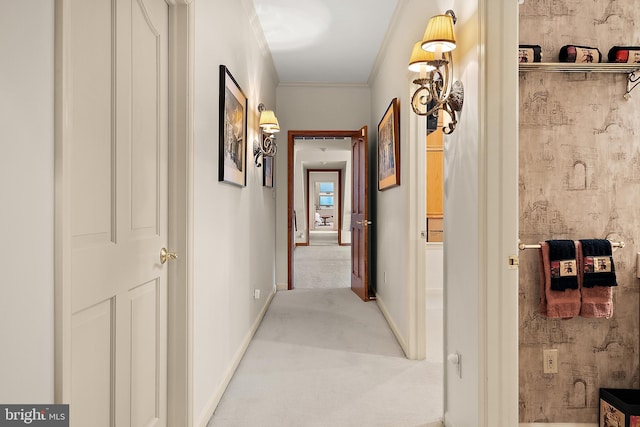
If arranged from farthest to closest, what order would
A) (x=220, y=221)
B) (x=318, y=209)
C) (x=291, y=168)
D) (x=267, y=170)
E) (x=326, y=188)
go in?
1. (x=326, y=188)
2. (x=318, y=209)
3. (x=291, y=168)
4. (x=267, y=170)
5. (x=220, y=221)

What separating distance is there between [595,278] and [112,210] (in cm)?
204

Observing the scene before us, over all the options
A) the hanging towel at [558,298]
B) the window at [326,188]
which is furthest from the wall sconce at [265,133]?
the window at [326,188]

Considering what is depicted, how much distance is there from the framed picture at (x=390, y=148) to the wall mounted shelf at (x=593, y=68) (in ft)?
5.12

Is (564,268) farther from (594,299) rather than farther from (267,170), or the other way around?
(267,170)

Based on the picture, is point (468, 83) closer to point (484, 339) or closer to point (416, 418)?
point (484, 339)

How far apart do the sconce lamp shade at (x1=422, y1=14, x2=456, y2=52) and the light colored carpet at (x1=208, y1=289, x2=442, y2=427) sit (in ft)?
6.15

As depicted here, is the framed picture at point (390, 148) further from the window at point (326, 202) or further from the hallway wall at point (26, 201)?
the window at point (326, 202)

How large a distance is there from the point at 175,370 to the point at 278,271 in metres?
3.92

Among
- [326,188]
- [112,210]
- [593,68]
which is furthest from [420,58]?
[326,188]

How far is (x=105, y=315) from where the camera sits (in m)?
1.31

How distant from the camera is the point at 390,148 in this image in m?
3.84

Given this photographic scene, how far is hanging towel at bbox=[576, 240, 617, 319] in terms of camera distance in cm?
194

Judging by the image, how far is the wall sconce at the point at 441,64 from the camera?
188 centimetres

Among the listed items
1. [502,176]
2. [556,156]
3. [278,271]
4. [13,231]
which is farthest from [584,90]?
[278,271]
